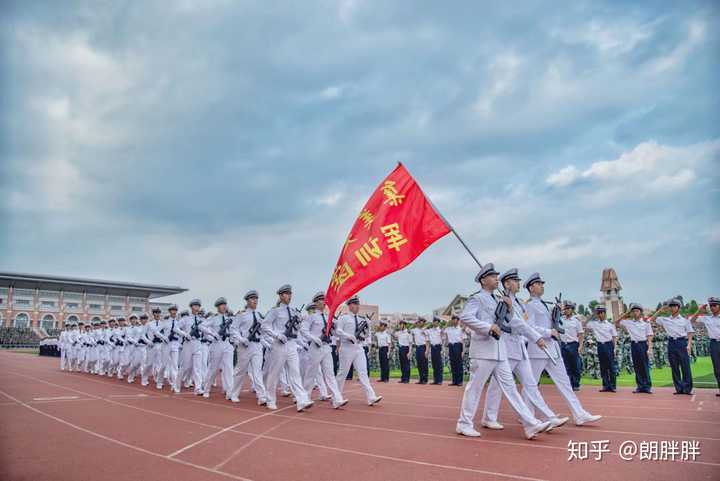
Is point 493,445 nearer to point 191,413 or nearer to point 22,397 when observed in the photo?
point 191,413

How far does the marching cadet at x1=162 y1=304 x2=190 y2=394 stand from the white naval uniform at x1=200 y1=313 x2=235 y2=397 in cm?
126

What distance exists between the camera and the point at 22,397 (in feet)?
35.2

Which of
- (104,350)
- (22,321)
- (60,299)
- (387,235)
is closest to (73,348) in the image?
(104,350)

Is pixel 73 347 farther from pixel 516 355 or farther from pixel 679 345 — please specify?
pixel 679 345

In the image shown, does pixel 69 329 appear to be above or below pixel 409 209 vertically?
below

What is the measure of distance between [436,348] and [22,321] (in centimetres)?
7039

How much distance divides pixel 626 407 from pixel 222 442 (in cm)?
693

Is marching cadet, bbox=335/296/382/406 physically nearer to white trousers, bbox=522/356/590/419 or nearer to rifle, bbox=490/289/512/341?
white trousers, bbox=522/356/590/419

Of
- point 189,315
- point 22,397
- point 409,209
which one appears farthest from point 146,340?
point 409,209

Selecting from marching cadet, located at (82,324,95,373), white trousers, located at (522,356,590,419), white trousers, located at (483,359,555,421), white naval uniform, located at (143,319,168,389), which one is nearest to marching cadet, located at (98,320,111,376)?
marching cadet, located at (82,324,95,373)

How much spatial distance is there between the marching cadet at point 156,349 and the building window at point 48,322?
211ft

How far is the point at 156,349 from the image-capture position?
14.6 metres

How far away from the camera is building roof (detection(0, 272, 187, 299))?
218ft

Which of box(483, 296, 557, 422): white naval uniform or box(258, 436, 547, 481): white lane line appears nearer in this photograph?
box(258, 436, 547, 481): white lane line
